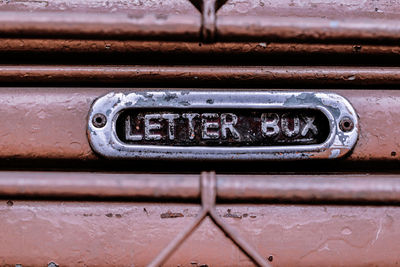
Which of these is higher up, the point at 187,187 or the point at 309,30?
the point at 309,30

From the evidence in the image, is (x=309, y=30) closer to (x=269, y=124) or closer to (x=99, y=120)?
(x=269, y=124)

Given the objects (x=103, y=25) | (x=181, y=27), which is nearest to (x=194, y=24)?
(x=181, y=27)

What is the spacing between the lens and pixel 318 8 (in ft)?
2.32

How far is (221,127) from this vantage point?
27.6 inches

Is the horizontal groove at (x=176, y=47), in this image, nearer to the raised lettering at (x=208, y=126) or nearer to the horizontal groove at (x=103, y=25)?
the horizontal groove at (x=103, y=25)

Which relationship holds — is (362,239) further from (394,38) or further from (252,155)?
(394,38)

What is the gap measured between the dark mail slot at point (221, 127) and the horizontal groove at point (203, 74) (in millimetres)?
59

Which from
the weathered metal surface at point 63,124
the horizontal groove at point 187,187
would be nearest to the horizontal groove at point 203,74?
the weathered metal surface at point 63,124

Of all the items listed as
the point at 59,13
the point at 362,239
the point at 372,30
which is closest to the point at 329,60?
the point at 372,30

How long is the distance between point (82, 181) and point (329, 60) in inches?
19.7

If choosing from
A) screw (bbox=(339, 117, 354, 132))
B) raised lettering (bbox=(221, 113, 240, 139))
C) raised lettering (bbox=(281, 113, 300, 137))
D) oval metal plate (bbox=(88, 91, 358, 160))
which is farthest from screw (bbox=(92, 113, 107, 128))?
screw (bbox=(339, 117, 354, 132))

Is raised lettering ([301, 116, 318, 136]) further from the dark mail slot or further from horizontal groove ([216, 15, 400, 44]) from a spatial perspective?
horizontal groove ([216, 15, 400, 44])

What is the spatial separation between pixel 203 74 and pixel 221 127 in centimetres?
10

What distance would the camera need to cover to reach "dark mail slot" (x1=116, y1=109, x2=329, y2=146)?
698 mm
